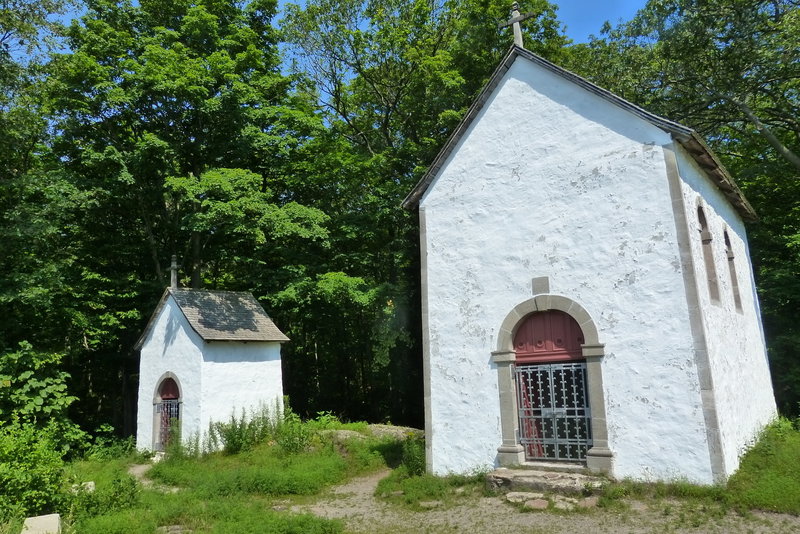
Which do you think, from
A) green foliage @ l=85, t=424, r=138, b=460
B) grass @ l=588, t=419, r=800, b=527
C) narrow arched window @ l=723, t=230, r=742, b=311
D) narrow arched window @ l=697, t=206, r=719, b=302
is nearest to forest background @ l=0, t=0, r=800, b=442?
green foliage @ l=85, t=424, r=138, b=460

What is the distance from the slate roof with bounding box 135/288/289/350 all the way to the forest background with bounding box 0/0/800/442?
1.62 meters

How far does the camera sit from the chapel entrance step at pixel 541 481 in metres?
8.38

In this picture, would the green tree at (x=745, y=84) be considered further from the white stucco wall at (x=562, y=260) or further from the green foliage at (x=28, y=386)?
the green foliage at (x=28, y=386)

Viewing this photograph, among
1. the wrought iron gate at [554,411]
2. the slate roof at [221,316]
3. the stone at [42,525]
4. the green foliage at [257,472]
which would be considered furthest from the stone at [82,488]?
the wrought iron gate at [554,411]

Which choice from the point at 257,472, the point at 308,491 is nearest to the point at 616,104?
the point at 308,491

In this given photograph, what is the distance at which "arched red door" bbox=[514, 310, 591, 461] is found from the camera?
938cm

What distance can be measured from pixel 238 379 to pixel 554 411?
9.92 metres

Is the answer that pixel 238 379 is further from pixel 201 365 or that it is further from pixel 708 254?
pixel 708 254

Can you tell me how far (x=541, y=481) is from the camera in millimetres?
8672


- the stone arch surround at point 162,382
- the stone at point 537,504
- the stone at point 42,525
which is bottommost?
the stone at point 537,504

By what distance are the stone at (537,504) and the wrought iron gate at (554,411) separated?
123cm

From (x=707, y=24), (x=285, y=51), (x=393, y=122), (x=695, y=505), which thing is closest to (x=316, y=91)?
(x=285, y=51)

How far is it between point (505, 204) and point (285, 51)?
16.2m

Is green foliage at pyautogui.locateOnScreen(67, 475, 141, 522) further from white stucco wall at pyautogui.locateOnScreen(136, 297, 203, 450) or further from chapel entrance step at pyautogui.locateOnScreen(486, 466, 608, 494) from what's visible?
chapel entrance step at pyautogui.locateOnScreen(486, 466, 608, 494)
